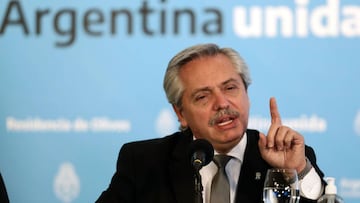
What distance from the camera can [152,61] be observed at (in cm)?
436

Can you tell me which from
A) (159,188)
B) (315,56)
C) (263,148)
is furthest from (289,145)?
(315,56)

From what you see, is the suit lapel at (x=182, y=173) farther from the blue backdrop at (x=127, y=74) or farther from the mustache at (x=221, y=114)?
the blue backdrop at (x=127, y=74)

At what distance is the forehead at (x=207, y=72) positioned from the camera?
3479 millimetres

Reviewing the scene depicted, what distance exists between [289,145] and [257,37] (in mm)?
1203

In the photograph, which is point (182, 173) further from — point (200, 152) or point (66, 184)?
point (66, 184)

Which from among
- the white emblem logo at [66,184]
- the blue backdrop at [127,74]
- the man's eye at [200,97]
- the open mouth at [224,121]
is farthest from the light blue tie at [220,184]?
the white emblem logo at [66,184]

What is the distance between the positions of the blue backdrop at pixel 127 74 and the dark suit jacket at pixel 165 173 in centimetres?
60

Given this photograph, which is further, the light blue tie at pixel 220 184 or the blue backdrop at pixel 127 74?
the blue backdrop at pixel 127 74

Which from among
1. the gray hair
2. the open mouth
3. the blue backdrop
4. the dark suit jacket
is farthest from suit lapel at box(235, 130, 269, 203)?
the blue backdrop

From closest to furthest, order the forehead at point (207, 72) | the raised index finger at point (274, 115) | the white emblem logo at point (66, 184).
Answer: the raised index finger at point (274, 115)
the forehead at point (207, 72)
the white emblem logo at point (66, 184)

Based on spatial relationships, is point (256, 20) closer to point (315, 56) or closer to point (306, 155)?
point (315, 56)

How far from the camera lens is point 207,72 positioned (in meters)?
3.50

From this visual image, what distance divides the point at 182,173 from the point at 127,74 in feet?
3.27

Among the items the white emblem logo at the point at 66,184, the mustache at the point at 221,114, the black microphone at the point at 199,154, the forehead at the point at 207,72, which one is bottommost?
the white emblem logo at the point at 66,184
